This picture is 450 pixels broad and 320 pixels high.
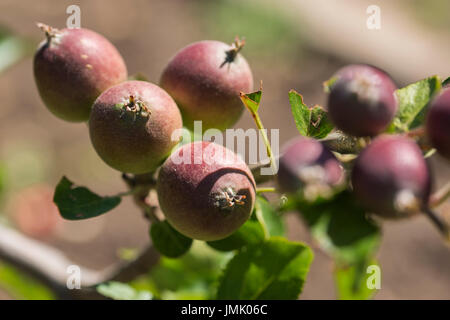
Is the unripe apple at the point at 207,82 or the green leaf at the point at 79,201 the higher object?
the unripe apple at the point at 207,82

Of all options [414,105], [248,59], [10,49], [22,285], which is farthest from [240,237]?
[248,59]

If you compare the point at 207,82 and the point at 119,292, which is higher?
the point at 207,82

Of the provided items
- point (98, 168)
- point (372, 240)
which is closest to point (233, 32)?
point (98, 168)

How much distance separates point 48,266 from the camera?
1.73 metres

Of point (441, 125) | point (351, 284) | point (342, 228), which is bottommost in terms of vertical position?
point (351, 284)

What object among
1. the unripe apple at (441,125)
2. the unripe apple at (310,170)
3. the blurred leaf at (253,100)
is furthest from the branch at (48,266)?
the unripe apple at (441,125)

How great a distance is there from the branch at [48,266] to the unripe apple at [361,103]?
864 mm

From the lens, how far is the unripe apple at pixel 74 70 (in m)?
1.15

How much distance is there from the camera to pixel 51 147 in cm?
439

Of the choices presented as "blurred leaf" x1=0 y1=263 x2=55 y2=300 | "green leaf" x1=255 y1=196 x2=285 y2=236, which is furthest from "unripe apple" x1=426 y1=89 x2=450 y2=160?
"blurred leaf" x1=0 y1=263 x2=55 y2=300

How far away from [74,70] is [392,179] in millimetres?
743

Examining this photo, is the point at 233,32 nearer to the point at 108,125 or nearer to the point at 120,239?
the point at 120,239

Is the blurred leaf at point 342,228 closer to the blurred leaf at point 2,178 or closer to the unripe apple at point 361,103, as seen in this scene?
the unripe apple at point 361,103

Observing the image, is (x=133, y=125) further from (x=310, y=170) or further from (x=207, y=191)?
(x=310, y=170)
